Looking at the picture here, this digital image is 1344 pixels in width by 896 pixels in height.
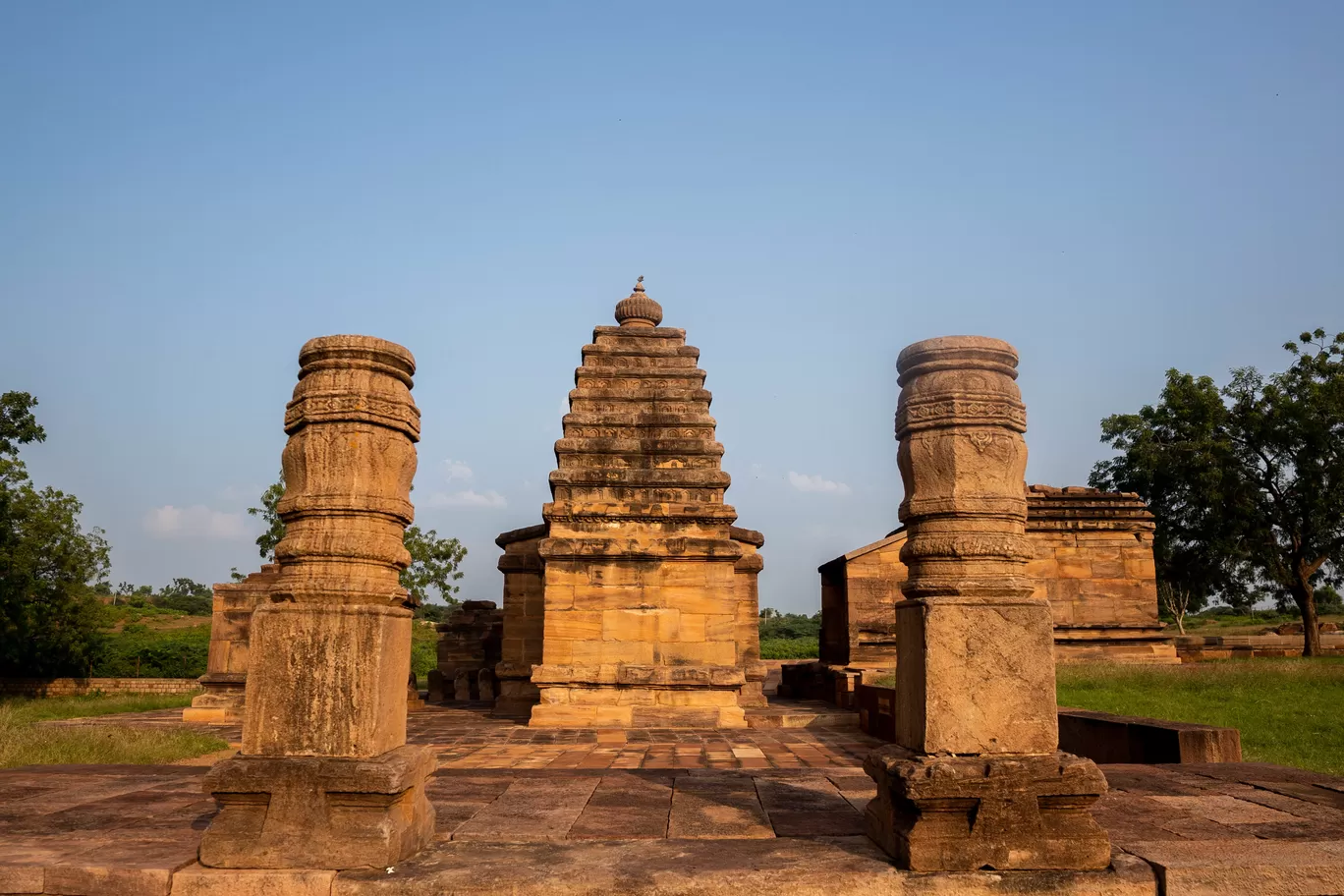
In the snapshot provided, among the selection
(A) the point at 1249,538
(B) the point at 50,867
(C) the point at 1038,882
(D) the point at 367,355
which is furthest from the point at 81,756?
(A) the point at 1249,538

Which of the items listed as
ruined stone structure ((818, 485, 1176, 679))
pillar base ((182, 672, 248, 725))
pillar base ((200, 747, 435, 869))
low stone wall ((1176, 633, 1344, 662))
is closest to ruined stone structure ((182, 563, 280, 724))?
pillar base ((182, 672, 248, 725))

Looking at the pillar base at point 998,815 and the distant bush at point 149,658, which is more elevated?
the pillar base at point 998,815

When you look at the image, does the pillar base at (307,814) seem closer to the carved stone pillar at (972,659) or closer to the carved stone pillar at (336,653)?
the carved stone pillar at (336,653)

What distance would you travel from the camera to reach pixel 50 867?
399 centimetres

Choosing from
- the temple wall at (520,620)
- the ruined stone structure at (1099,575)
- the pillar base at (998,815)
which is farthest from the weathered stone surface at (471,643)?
the pillar base at (998,815)

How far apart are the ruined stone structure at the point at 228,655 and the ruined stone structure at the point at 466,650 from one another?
18.7ft

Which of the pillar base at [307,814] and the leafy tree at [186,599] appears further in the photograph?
the leafy tree at [186,599]

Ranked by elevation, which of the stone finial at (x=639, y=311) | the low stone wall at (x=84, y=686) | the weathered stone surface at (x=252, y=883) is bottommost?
the low stone wall at (x=84, y=686)

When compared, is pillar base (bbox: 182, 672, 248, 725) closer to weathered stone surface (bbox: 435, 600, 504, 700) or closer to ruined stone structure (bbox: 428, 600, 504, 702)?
ruined stone structure (bbox: 428, 600, 504, 702)

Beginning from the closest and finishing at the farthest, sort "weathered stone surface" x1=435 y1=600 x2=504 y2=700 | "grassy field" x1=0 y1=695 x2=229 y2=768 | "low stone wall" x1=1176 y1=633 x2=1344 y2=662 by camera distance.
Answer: "grassy field" x1=0 y1=695 x2=229 y2=768 < "low stone wall" x1=1176 y1=633 x2=1344 y2=662 < "weathered stone surface" x1=435 y1=600 x2=504 y2=700

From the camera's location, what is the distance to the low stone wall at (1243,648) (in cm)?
1970

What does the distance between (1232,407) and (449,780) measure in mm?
28437

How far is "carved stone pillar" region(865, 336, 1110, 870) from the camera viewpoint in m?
4.14

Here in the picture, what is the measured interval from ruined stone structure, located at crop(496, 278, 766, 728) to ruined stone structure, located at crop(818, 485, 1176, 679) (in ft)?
8.93
